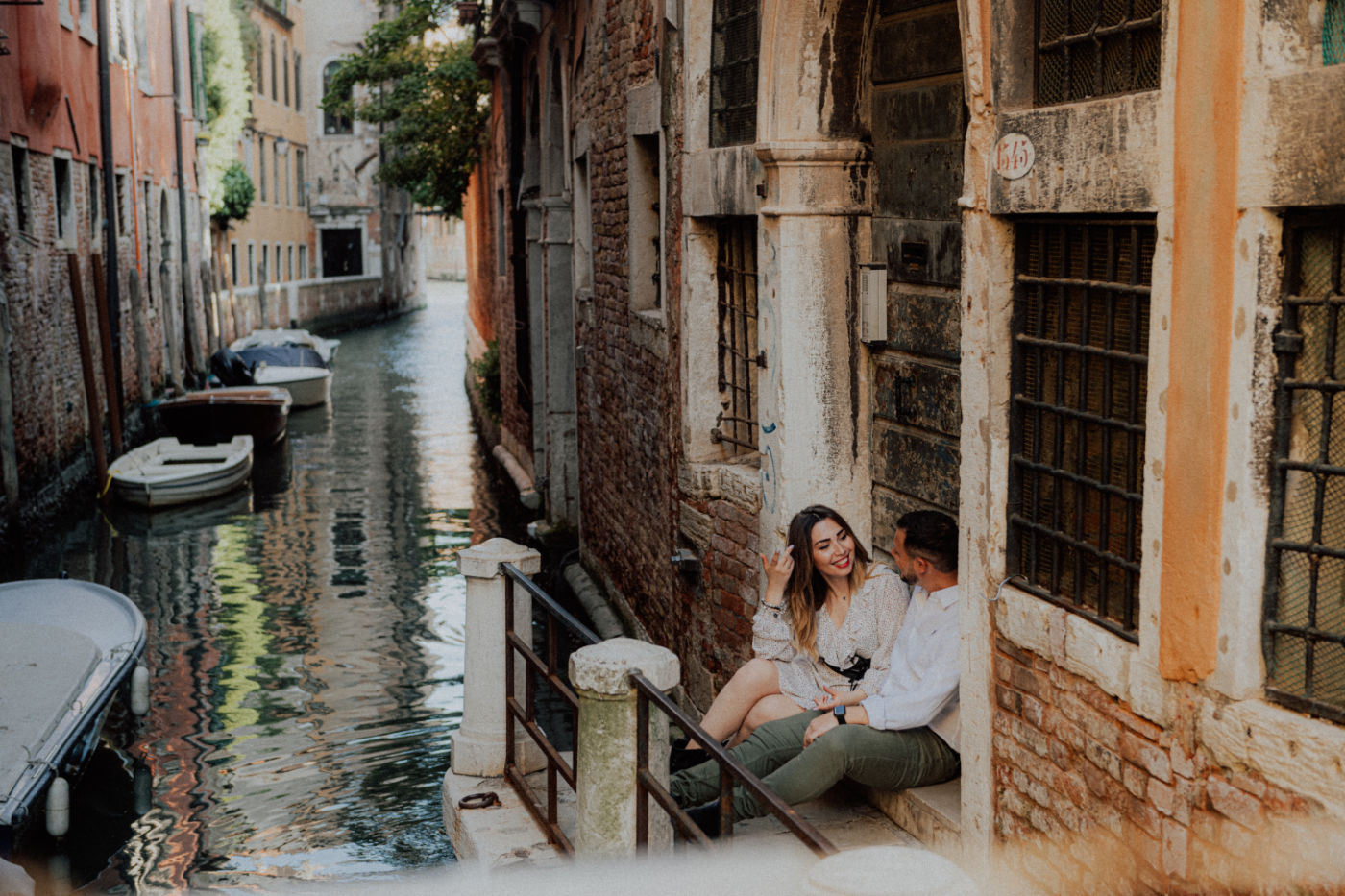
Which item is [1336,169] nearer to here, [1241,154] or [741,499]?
[1241,154]

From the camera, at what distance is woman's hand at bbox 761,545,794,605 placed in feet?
14.4

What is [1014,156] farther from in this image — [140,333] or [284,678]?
[140,333]

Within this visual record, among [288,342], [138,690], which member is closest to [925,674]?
[138,690]

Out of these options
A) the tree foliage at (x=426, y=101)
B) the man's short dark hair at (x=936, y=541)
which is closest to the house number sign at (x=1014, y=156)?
the man's short dark hair at (x=936, y=541)

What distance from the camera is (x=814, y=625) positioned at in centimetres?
443

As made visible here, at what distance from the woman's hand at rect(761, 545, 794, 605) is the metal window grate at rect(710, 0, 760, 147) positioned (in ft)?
5.77

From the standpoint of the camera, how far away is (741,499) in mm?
5730

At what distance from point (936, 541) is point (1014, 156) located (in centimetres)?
111

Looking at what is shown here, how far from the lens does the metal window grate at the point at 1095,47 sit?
3051 mm

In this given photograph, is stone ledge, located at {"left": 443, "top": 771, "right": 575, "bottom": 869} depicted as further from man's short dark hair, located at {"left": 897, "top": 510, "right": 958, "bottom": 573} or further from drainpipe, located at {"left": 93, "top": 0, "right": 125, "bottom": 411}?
drainpipe, located at {"left": 93, "top": 0, "right": 125, "bottom": 411}

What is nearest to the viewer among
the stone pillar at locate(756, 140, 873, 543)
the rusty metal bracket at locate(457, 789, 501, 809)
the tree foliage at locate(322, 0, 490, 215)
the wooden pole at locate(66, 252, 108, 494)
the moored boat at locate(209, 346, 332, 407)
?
the rusty metal bracket at locate(457, 789, 501, 809)

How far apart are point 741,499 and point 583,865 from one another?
84.8 inches

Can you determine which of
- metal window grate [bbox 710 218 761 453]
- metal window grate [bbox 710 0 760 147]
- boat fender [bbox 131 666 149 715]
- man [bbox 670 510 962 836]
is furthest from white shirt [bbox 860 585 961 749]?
boat fender [bbox 131 666 149 715]

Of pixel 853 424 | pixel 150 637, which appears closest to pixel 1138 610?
pixel 853 424
